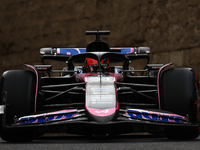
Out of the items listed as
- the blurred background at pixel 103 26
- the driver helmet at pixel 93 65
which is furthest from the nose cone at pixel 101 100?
the blurred background at pixel 103 26

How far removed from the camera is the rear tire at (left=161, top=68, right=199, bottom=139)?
17.9ft

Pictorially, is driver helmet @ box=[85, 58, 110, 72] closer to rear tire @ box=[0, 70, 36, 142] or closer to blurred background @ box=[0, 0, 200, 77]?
rear tire @ box=[0, 70, 36, 142]

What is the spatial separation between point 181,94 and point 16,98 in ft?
6.46

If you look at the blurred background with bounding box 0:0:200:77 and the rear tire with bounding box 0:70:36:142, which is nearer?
the rear tire with bounding box 0:70:36:142

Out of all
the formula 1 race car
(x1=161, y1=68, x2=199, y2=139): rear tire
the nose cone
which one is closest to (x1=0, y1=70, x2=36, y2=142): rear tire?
the formula 1 race car

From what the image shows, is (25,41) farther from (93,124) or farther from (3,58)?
(93,124)

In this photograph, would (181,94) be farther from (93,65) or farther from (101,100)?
(93,65)

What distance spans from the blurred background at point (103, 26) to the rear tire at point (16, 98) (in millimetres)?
8012

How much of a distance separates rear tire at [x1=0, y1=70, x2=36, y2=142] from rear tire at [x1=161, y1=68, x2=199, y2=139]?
162 cm

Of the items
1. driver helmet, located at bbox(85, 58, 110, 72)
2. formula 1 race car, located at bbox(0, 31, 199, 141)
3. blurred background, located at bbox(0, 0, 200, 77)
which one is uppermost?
blurred background, located at bbox(0, 0, 200, 77)

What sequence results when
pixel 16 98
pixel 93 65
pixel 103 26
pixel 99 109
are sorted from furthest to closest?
pixel 103 26, pixel 93 65, pixel 16 98, pixel 99 109

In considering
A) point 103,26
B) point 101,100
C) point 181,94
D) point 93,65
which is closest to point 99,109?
point 101,100

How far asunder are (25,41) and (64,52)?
468 inches

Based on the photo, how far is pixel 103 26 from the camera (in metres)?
16.7
